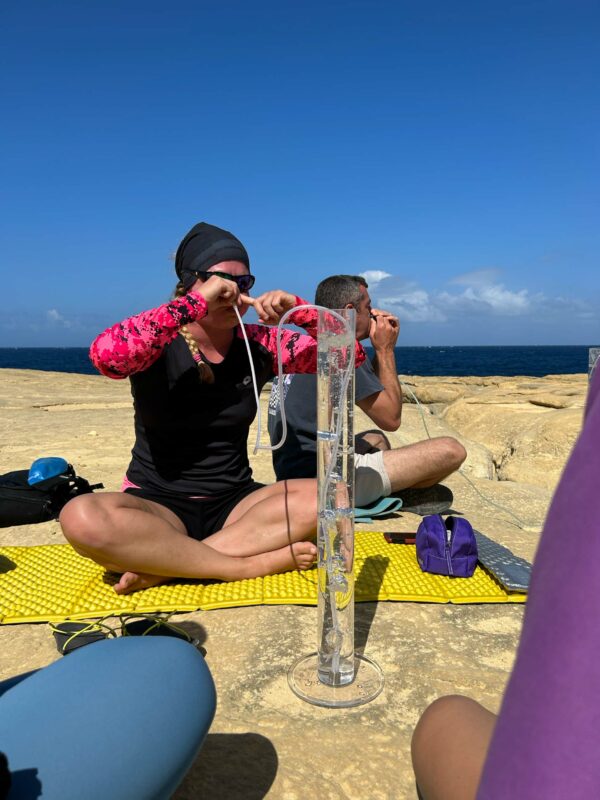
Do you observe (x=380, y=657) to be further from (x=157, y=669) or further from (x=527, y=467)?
(x=527, y=467)

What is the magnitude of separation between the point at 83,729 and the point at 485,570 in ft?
8.12

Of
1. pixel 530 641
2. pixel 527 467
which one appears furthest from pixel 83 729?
pixel 527 467

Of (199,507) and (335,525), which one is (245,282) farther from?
(335,525)

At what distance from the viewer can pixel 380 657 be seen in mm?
2361

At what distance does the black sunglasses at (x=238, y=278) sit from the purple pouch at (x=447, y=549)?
1565mm

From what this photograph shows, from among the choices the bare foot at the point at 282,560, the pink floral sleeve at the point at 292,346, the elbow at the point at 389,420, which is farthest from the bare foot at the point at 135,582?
the elbow at the point at 389,420

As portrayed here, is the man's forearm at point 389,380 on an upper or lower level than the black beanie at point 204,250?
lower

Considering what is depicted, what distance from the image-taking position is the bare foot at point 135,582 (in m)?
2.88

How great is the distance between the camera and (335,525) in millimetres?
2098

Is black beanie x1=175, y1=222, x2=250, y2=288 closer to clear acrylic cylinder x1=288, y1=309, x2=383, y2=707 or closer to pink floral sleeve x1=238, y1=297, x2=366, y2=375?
pink floral sleeve x1=238, y1=297, x2=366, y2=375

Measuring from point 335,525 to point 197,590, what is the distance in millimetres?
1171

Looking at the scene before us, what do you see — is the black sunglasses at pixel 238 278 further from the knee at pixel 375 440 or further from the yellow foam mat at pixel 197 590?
the knee at pixel 375 440

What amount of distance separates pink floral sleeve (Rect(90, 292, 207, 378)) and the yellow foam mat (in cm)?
108

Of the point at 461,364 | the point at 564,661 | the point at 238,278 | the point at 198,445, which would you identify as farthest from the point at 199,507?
the point at 461,364
